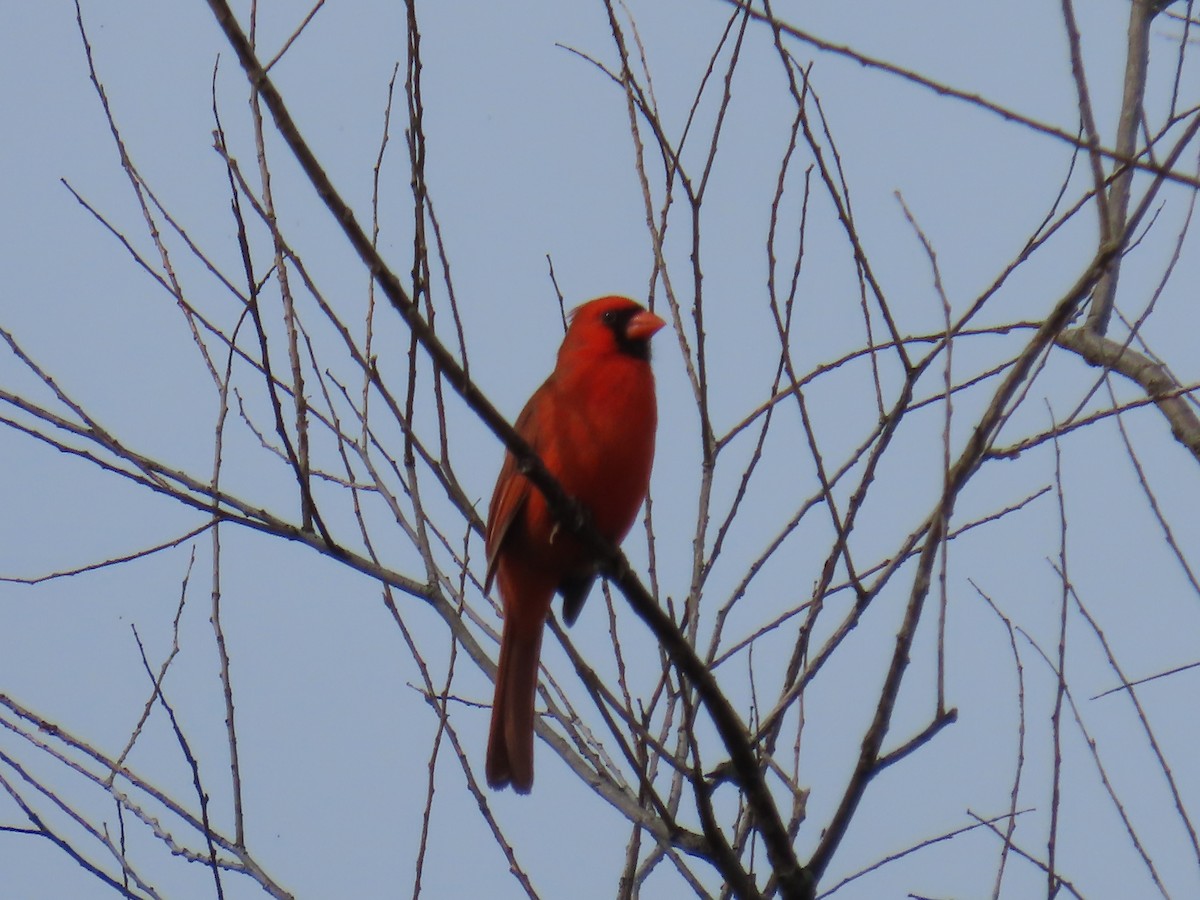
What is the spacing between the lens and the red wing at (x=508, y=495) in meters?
3.63

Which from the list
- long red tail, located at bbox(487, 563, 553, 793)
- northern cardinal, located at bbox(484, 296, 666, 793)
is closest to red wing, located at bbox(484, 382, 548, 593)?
northern cardinal, located at bbox(484, 296, 666, 793)

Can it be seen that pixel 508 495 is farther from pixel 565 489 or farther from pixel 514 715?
pixel 514 715

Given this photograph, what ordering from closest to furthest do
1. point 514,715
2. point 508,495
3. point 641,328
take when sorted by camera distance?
point 514,715, point 508,495, point 641,328

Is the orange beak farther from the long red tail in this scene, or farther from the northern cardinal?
the long red tail

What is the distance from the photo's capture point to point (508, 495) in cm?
376

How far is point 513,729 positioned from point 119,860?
958 millimetres

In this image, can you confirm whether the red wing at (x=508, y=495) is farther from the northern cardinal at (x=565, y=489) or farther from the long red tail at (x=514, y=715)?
the long red tail at (x=514, y=715)

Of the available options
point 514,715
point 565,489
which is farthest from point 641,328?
point 514,715

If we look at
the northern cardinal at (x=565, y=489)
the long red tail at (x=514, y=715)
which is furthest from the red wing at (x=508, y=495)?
the long red tail at (x=514, y=715)

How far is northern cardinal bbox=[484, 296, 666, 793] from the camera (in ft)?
11.7

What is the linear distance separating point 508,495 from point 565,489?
231 millimetres

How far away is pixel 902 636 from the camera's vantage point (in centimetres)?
224

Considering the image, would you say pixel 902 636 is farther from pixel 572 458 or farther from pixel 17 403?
pixel 17 403

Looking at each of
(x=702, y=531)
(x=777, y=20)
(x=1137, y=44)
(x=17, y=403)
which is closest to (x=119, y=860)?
(x=17, y=403)
